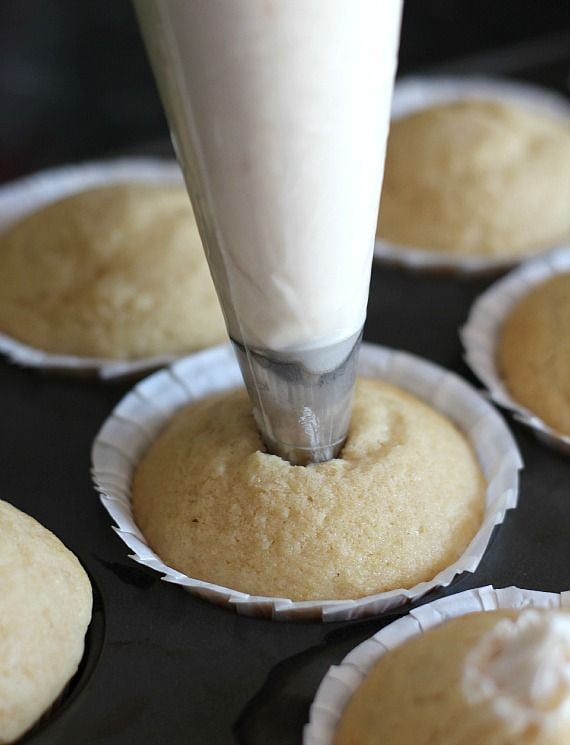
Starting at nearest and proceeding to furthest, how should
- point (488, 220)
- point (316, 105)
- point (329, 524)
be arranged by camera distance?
point (316, 105)
point (329, 524)
point (488, 220)

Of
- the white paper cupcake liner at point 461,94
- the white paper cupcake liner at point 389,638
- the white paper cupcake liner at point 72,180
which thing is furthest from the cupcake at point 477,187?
the white paper cupcake liner at point 389,638

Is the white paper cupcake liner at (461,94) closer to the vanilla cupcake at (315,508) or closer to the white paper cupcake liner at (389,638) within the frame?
the vanilla cupcake at (315,508)

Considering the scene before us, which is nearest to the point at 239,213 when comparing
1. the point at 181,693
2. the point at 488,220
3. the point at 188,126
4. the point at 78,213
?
the point at 188,126

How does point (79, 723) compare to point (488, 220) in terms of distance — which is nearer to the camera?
point (79, 723)

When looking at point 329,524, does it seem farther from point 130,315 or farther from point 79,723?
point 130,315

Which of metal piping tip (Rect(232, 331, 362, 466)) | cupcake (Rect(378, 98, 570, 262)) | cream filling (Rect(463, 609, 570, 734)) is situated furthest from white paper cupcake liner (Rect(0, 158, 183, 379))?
cream filling (Rect(463, 609, 570, 734))

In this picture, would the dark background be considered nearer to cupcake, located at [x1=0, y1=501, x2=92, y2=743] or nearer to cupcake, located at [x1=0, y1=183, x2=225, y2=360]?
cupcake, located at [x1=0, y1=183, x2=225, y2=360]

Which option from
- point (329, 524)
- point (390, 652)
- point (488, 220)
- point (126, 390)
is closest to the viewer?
point (390, 652)

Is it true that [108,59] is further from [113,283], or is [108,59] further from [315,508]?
[315,508]

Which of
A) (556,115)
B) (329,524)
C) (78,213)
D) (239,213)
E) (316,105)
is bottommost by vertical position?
(556,115)
